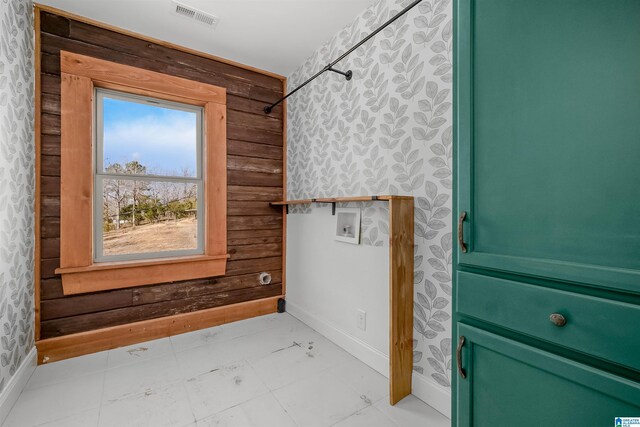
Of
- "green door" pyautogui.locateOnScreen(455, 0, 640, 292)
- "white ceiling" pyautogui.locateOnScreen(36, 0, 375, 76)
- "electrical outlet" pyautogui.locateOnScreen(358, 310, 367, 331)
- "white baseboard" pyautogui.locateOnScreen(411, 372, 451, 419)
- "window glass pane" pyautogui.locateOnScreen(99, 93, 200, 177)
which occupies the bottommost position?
"white baseboard" pyautogui.locateOnScreen(411, 372, 451, 419)

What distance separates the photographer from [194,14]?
202 cm

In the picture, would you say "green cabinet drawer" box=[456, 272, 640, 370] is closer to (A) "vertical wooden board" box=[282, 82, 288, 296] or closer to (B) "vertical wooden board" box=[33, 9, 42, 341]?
(A) "vertical wooden board" box=[282, 82, 288, 296]

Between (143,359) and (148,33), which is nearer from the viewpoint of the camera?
(143,359)

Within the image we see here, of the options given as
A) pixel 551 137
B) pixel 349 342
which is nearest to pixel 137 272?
pixel 349 342

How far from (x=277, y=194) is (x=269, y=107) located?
0.85 m

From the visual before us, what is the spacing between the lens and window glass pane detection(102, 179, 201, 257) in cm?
224

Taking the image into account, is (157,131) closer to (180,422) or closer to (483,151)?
(180,422)

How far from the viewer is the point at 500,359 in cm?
88

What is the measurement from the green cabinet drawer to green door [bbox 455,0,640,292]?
53 millimetres

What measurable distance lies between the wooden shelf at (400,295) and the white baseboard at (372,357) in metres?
0.08

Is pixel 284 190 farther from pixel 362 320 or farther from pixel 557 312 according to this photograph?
pixel 557 312

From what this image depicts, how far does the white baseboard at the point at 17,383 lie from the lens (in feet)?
4.75

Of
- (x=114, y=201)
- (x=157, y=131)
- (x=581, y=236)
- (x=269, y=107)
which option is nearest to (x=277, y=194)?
(x=269, y=107)

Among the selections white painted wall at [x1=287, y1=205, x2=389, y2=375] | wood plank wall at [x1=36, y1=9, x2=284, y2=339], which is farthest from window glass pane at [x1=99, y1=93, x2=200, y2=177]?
white painted wall at [x1=287, y1=205, x2=389, y2=375]
